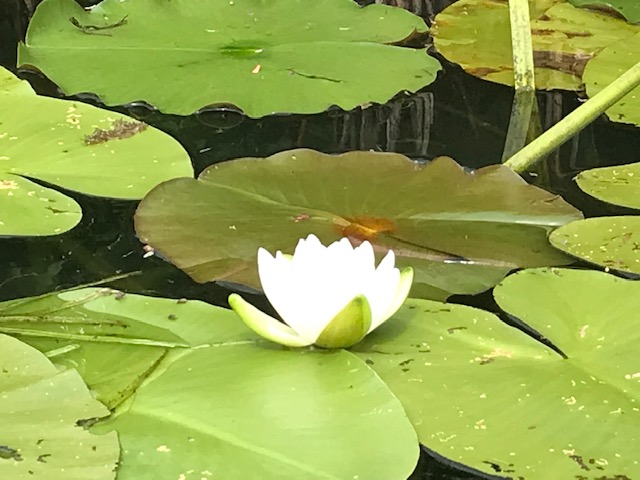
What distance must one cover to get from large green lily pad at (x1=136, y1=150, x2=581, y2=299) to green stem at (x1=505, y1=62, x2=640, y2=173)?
3.1 inches

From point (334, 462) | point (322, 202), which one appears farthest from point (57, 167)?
point (334, 462)

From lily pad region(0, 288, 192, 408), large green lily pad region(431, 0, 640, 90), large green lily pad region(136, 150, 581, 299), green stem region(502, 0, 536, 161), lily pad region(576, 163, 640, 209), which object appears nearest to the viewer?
lily pad region(0, 288, 192, 408)

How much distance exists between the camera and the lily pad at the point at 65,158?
1167 millimetres

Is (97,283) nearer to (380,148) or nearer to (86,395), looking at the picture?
(86,395)

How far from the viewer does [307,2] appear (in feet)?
6.46

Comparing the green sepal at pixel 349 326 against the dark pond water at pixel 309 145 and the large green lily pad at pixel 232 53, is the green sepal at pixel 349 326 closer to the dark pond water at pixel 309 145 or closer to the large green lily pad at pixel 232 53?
the dark pond water at pixel 309 145

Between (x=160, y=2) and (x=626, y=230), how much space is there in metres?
1.14

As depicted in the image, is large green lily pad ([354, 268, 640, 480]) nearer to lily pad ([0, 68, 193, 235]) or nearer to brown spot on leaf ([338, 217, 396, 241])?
brown spot on leaf ([338, 217, 396, 241])

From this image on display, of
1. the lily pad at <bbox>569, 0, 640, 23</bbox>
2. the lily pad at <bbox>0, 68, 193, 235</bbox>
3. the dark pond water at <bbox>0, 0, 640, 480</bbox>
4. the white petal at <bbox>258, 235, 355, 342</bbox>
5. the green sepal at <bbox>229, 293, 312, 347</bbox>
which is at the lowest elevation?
the dark pond water at <bbox>0, 0, 640, 480</bbox>

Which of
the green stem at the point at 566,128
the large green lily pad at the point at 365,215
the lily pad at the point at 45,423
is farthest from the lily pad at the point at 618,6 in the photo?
the lily pad at the point at 45,423

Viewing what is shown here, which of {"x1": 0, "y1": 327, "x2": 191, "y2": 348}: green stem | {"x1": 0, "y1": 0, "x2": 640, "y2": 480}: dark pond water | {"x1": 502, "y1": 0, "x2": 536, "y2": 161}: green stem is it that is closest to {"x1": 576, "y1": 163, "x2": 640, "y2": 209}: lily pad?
{"x1": 0, "y1": 0, "x2": 640, "y2": 480}: dark pond water

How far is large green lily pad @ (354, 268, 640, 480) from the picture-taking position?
0.77m

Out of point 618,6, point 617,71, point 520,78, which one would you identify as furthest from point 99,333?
point 618,6

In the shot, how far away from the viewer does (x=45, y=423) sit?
0.76 meters
